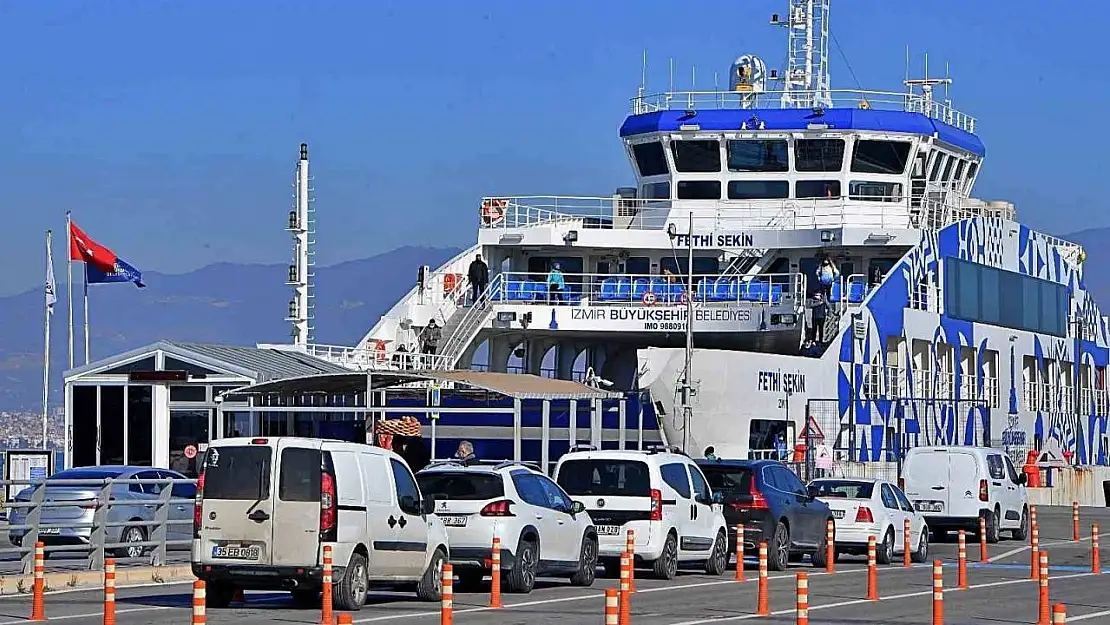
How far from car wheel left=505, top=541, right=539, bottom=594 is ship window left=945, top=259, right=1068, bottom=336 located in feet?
99.7

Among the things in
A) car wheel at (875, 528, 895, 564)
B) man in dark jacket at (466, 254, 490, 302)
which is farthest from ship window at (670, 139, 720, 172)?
car wheel at (875, 528, 895, 564)

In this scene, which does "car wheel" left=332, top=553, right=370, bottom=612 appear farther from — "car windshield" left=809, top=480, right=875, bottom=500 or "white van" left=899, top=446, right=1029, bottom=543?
"white van" left=899, top=446, right=1029, bottom=543

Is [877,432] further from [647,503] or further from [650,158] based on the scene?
[647,503]

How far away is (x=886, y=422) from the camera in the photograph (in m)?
46.1

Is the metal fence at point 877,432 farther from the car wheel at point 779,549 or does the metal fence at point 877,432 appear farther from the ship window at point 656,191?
the car wheel at point 779,549

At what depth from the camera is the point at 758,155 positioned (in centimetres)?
4944

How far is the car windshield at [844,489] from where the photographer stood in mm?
28719

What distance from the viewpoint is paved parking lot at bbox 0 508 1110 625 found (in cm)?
1800

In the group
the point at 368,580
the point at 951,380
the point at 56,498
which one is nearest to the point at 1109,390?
the point at 951,380

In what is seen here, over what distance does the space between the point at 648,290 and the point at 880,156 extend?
22.8 ft

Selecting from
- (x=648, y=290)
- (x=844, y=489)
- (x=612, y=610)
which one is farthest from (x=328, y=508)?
(x=648, y=290)

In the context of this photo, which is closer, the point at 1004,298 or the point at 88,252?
the point at 88,252

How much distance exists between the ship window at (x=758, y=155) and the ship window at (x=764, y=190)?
323mm

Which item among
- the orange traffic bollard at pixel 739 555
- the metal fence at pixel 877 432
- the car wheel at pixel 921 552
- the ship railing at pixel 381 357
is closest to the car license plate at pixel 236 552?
the orange traffic bollard at pixel 739 555
